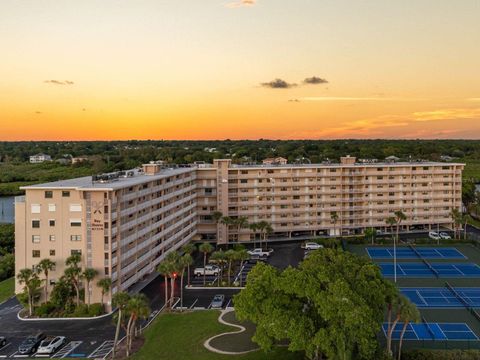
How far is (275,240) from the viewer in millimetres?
97688

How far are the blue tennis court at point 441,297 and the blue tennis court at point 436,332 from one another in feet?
23.6

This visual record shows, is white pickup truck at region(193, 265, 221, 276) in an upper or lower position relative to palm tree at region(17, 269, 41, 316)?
lower

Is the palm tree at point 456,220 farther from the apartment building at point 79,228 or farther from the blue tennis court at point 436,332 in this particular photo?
the apartment building at point 79,228

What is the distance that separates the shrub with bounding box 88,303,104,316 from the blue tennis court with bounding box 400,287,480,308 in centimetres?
4042

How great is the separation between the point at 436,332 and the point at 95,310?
39.2 meters

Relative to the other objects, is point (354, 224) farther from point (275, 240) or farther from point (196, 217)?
point (196, 217)

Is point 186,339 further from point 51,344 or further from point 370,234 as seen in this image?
point 370,234

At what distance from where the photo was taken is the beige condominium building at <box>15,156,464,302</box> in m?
55.9

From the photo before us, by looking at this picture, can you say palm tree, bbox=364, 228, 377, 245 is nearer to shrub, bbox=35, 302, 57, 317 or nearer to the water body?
shrub, bbox=35, 302, 57, 317

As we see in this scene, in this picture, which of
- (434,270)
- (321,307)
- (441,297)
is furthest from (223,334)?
(434,270)

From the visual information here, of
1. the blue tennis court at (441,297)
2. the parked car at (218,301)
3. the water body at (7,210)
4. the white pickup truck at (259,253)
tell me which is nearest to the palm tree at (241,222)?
the white pickup truck at (259,253)

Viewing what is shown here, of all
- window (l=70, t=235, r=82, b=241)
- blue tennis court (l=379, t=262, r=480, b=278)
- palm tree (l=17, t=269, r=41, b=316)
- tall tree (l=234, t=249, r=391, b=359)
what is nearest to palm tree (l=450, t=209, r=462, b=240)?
blue tennis court (l=379, t=262, r=480, b=278)

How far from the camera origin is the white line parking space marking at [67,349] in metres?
43.1

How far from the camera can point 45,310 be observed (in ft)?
176
